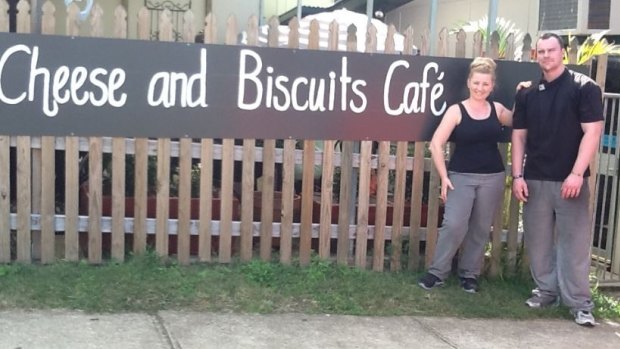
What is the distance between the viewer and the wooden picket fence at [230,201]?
506 cm

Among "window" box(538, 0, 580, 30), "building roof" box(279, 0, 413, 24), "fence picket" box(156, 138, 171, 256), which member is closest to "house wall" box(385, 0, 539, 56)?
"building roof" box(279, 0, 413, 24)

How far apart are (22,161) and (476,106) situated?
319cm

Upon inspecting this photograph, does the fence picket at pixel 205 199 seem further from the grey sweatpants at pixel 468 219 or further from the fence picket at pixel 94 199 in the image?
the grey sweatpants at pixel 468 219

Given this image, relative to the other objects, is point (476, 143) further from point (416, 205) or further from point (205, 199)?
point (205, 199)

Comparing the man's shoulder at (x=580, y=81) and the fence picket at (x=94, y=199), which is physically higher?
the man's shoulder at (x=580, y=81)

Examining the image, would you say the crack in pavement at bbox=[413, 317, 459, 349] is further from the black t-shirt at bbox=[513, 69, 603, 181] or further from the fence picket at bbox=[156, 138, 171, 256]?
the fence picket at bbox=[156, 138, 171, 256]

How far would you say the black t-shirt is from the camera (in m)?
4.71

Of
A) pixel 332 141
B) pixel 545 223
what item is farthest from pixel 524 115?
pixel 332 141

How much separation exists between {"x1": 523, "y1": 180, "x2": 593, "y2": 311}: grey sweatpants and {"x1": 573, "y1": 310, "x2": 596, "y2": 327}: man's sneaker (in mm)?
30

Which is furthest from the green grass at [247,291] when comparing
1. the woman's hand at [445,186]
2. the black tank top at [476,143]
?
the black tank top at [476,143]

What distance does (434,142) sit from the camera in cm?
514

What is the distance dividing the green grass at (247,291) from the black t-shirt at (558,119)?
3.39 feet

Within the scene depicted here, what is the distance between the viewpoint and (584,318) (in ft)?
16.0

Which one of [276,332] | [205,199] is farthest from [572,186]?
[205,199]
